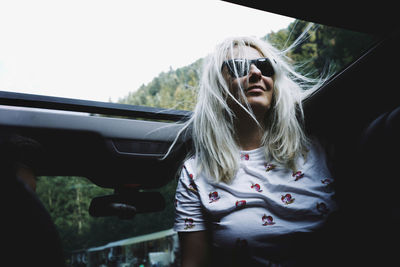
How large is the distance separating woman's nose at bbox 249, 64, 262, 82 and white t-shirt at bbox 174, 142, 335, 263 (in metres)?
0.44

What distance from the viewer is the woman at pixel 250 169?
3.81 ft

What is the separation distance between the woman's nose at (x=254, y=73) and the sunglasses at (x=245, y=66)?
2cm

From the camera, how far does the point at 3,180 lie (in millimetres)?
736

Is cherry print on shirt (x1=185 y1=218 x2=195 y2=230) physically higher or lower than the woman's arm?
higher

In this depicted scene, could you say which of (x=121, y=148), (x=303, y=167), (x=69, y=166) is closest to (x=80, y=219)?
(x=69, y=166)

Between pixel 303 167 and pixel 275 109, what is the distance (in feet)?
1.29

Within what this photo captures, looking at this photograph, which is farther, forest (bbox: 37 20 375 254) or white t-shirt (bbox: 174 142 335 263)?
forest (bbox: 37 20 375 254)

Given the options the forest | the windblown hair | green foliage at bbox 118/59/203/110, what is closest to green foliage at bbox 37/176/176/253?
the forest

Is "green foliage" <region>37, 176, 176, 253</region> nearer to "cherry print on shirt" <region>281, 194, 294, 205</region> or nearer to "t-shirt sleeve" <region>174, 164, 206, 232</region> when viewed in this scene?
"t-shirt sleeve" <region>174, 164, 206, 232</region>

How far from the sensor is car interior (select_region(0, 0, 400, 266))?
0.93 meters

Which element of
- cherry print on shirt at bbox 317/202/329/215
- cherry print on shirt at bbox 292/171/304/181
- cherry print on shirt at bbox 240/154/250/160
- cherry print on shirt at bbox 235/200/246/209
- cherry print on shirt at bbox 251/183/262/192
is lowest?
cherry print on shirt at bbox 317/202/329/215

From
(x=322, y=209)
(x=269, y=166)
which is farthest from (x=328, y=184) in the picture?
(x=269, y=166)

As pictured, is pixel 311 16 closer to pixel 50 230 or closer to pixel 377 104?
pixel 377 104

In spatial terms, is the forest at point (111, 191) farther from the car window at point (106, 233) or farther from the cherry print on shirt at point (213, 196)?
the cherry print on shirt at point (213, 196)
